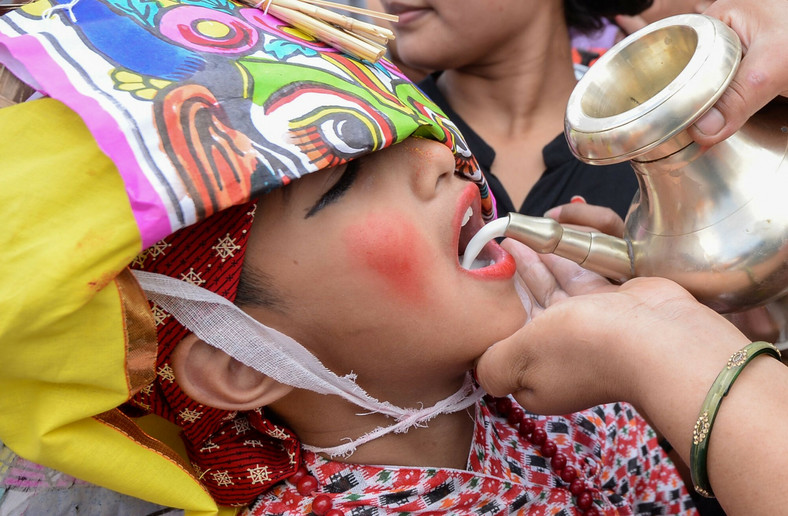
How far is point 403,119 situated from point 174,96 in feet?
0.99

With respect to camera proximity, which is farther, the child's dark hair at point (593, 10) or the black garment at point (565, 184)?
the child's dark hair at point (593, 10)

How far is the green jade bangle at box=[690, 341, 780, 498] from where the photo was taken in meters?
0.83

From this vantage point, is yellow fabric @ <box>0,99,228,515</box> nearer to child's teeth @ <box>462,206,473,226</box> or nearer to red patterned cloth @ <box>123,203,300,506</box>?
red patterned cloth @ <box>123,203,300,506</box>

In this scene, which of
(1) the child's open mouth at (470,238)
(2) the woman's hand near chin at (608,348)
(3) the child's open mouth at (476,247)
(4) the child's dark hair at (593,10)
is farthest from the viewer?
(4) the child's dark hair at (593,10)

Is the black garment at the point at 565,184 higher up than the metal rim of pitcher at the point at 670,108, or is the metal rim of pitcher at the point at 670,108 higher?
the metal rim of pitcher at the point at 670,108

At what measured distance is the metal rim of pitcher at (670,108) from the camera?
2.98ft

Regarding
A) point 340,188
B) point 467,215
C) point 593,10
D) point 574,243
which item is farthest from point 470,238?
point 593,10

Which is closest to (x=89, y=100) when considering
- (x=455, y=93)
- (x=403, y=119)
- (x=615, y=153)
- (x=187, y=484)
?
(x=403, y=119)

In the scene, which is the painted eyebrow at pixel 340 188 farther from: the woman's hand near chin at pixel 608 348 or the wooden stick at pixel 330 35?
the woman's hand near chin at pixel 608 348

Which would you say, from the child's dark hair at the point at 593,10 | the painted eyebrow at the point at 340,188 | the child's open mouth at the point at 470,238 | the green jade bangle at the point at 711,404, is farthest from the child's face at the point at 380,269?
the child's dark hair at the point at 593,10

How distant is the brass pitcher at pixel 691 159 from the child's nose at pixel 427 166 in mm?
190

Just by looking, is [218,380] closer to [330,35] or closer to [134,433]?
[134,433]

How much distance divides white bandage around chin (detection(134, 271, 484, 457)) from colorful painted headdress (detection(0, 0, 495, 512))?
22 millimetres

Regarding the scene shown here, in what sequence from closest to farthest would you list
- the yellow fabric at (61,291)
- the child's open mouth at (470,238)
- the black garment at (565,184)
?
the yellow fabric at (61,291), the child's open mouth at (470,238), the black garment at (565,184)
